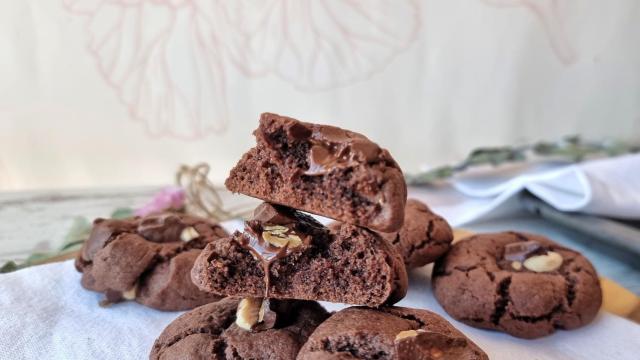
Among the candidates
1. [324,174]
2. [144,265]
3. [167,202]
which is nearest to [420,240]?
[324,174]

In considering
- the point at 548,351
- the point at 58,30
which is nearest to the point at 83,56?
the point at 58,30

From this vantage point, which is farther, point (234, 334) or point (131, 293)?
point (131, 293)

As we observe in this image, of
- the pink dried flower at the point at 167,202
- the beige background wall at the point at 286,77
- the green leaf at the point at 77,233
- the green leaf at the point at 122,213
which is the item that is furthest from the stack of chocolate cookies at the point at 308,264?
the beige background wall at the point at 286,77

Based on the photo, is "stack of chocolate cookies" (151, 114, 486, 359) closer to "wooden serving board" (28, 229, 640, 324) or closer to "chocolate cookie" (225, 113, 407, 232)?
"chocolate cookie" (225, 113, 407, 232)

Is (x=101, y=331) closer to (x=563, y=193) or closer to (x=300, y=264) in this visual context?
(x=300, y=264)

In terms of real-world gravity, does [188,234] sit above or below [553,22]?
below

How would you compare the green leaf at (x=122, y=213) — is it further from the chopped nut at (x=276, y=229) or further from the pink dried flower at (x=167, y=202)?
the chopped nut at (x=276, y=229)

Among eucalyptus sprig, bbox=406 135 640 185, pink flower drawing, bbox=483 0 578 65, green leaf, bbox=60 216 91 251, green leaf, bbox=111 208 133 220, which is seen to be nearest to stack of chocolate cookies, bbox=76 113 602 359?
green leaf, bbox=60 216 91 251
